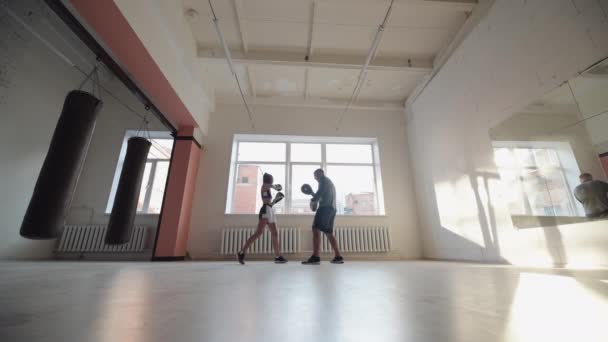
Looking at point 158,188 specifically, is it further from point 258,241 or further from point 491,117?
point 491,117

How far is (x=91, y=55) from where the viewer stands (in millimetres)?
4695

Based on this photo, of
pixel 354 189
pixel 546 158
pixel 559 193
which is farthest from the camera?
pixel 354 189

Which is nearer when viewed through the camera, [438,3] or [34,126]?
[438,3]

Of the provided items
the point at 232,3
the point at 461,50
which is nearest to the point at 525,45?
the point at 461,50

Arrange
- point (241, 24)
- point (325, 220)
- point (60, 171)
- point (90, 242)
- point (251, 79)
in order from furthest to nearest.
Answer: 1. point (251, 79)
2. point (90, 242)
3. point (241, 24)
4. point (325, 220)
5. point (60, 171)

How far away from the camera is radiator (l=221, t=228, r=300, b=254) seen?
4.55 meters

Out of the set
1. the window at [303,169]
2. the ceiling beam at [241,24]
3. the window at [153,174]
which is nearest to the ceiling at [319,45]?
the ceiling beam at [241,24]

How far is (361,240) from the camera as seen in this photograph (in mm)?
4828

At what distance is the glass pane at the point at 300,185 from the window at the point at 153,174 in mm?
2848

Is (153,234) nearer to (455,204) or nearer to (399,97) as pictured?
(455,204)

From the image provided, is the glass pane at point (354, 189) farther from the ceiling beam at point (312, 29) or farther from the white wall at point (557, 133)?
Answer: the white wall at point (557, 133)

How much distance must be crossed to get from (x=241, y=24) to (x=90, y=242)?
507 centimetres

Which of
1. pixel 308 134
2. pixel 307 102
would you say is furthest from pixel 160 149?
pixel 307 102

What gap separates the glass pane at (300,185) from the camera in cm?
527
